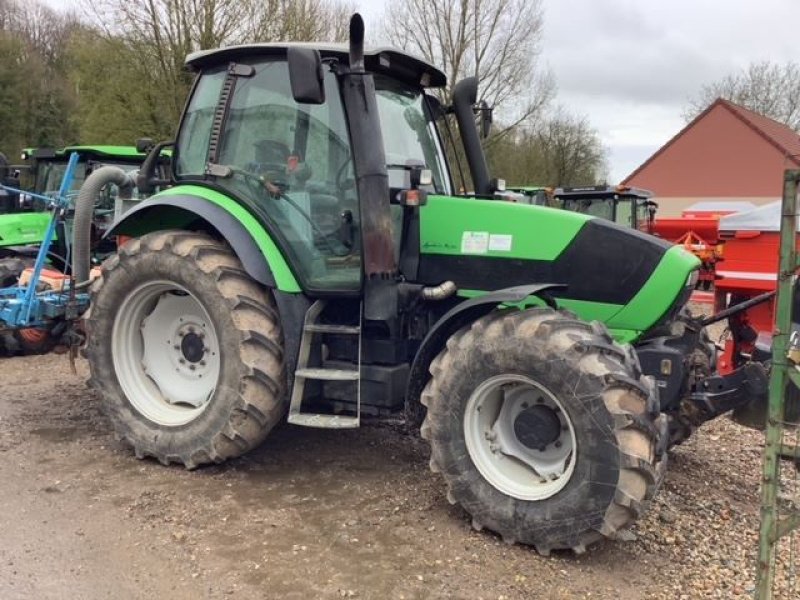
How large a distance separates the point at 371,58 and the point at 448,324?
1.55 metres

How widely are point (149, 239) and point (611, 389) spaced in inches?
109

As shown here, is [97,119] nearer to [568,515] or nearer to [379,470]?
[379,470]

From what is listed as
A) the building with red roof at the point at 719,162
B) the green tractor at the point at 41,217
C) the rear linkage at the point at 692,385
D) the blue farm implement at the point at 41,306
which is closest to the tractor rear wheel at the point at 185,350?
the blue farm implement at the point at 41,306

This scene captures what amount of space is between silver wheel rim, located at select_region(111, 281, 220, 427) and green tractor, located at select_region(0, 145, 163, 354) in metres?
3.04

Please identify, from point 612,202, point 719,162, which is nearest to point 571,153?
point 719,162

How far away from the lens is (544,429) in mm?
3473

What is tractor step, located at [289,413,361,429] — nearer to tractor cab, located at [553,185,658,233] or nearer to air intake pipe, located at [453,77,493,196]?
air intake pipe, located at [453,77,493,196]

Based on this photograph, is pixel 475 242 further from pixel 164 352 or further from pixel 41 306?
pixel 41 306

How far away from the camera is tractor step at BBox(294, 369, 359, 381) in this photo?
395cm

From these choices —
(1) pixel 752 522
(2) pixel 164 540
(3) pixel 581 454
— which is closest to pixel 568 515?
(3) pixel 581 454

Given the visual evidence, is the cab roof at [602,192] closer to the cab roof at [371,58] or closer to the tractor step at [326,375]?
the cab roof at [371,58]

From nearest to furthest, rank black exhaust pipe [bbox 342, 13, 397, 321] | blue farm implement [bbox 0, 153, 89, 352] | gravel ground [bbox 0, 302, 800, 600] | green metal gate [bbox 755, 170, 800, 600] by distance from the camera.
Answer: green metal gate [bbox 755, 170, 800, 600] → gravel ground [bbox 0, 302, 800, 600] → black exhaust pipe [bbox 342, 13, 397, 321] → blue farm implement [bbox 0, 153, 89, 352]

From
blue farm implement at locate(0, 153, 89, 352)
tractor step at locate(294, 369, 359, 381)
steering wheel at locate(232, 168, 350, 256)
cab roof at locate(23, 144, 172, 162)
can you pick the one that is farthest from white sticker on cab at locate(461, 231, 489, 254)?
cab roof at locate(23, 144, 172, 162)

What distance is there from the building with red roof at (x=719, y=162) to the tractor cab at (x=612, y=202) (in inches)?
640
